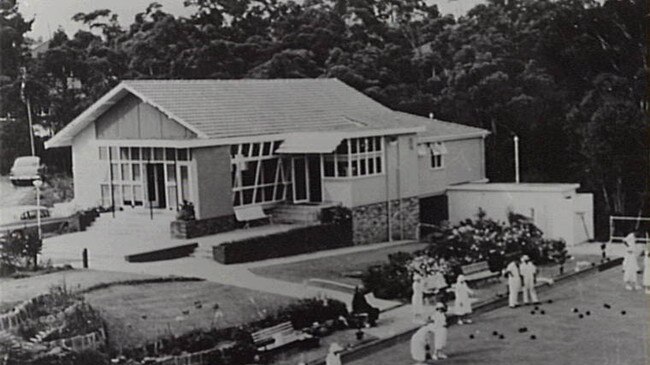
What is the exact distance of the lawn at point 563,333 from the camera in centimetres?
666

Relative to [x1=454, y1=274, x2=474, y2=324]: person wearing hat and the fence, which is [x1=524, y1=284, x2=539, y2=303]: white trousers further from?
the fence

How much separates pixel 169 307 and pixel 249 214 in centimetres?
96

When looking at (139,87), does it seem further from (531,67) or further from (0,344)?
(531,67)

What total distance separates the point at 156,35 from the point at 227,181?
4.07ft

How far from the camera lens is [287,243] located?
6863mm

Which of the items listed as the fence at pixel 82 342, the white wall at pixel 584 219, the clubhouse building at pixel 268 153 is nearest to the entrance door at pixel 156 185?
the clubhouse building at pixel 268 153

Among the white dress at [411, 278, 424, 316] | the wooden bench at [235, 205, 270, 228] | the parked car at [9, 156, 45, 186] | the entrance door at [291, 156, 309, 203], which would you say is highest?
the parked car at [9, 156, 45, 186]

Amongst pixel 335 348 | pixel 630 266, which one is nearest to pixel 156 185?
pixel 335 348

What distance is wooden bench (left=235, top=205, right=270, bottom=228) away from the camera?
22.1ft

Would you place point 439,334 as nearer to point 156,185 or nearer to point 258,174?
point 258,174

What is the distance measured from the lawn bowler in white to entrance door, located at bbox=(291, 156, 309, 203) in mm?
2686

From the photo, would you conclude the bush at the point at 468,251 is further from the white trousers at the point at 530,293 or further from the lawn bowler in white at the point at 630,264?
the lawn bowler in white at the point at 630,264

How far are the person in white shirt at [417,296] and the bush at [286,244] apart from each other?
0.57 meters

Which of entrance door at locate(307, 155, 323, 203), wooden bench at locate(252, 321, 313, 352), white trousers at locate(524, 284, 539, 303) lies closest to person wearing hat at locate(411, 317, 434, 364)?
wooden bench at locate(252, 321, 313, 352)
